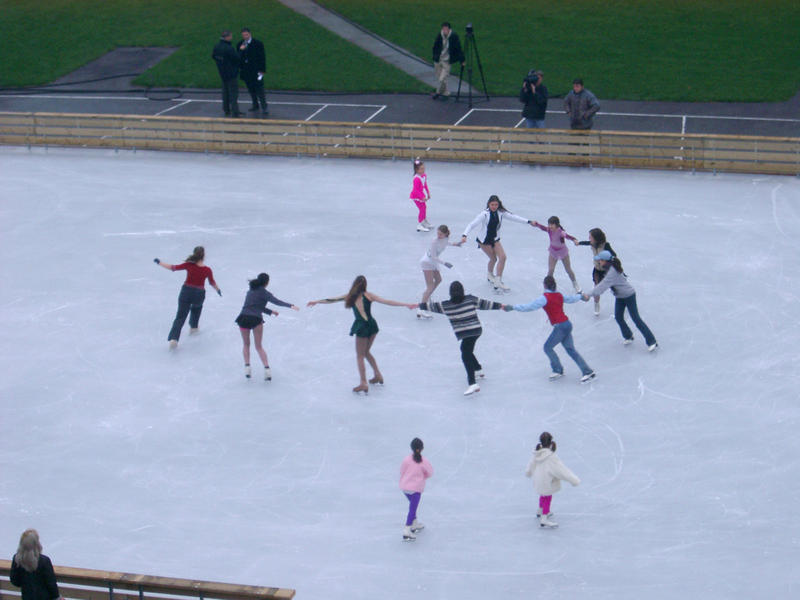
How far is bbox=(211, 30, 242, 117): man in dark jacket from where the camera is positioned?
2753 cm

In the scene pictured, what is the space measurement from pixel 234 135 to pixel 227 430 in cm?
1277

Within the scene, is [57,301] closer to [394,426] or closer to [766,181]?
[394,426]

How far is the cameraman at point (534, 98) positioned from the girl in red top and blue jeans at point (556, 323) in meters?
10.2

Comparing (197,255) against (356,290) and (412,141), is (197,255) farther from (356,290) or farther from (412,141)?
(412,141)

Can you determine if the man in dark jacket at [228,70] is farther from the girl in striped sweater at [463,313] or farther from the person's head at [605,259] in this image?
the girl in striped sweater at [463,313]

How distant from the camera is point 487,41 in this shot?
115ft

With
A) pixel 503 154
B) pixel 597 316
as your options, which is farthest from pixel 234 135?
pixel 597 316

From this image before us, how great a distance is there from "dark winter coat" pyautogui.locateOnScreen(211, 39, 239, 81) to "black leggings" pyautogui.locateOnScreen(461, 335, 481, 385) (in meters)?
14.6

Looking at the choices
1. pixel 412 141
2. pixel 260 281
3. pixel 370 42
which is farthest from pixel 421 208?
pixel 370 42

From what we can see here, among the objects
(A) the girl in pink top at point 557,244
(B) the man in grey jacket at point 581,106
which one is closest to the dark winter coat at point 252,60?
(B) the man in grey jacket at point 581,106

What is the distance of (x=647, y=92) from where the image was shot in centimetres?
3067

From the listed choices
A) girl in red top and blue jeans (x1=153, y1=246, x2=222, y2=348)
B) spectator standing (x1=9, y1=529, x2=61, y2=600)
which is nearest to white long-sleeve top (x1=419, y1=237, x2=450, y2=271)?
girl in red top and blue jeans (x1=153, y1=246, x2=222, y2=348)

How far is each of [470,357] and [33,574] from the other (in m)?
7.14

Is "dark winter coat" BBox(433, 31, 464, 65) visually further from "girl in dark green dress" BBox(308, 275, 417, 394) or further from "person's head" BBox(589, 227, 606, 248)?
"girl in dark green dress" BBox(308, 275, 417, 394)
